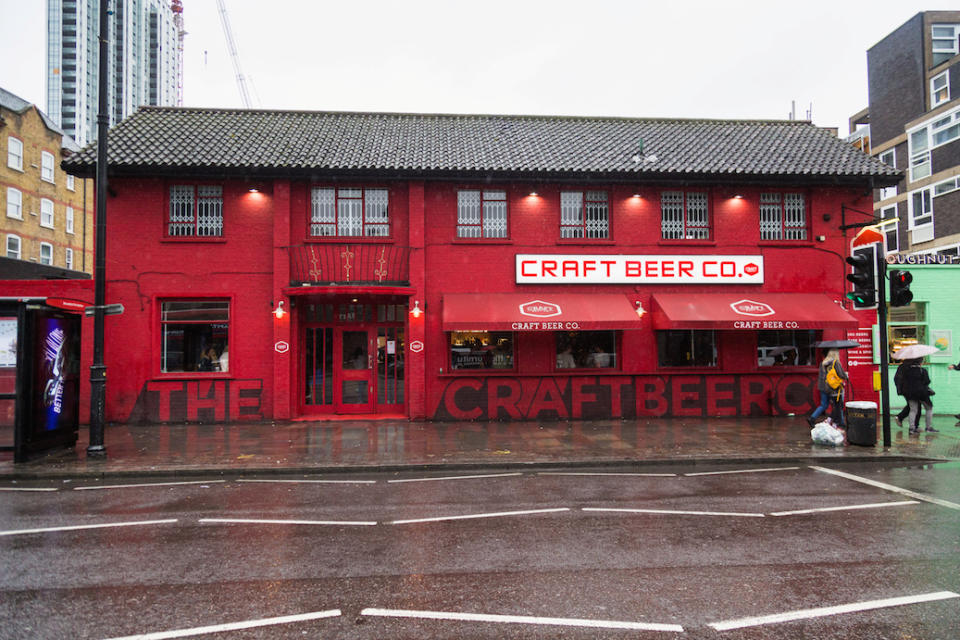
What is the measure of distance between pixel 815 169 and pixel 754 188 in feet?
5.22

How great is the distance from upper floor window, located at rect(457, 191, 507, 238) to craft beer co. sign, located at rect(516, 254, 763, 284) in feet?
3.48

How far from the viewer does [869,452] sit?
36.4 ft

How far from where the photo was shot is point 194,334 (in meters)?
15.3

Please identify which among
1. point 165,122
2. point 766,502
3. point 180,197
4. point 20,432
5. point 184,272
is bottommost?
point 766,502

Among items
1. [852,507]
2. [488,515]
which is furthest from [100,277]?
[852,507]

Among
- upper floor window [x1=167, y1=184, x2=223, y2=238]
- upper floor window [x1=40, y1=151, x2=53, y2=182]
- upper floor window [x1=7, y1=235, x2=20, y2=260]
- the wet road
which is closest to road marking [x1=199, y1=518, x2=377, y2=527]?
the wet road

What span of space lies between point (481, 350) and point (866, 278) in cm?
870

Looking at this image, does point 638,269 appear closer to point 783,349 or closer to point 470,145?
point 783,349

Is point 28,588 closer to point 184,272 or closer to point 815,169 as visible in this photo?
point 184,272

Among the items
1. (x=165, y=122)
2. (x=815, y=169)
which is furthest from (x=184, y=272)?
(x=815, y=169)

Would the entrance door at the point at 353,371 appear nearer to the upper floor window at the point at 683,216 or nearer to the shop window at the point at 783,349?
the upper floor window at the point at 683,216

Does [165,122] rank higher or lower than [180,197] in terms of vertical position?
higher

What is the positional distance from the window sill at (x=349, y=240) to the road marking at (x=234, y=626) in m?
12.0

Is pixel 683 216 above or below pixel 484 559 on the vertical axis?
above
